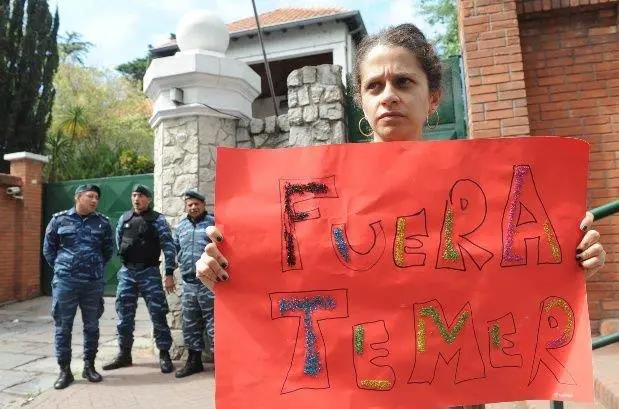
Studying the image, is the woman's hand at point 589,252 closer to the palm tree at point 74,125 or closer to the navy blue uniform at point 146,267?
the navy blue uniform at point 146,267

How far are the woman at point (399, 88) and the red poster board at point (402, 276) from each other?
2.9 inches

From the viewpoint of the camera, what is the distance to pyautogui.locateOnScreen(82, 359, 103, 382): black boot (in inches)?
173

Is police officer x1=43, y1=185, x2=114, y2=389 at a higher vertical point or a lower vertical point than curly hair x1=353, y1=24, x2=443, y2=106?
lower

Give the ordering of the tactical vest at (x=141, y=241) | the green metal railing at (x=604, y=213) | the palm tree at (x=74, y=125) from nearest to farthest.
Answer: the green metal railing at (x=604, y=213) → the tactical vest at (x=141, y=241) → the palm tree at (x=74, y=125)

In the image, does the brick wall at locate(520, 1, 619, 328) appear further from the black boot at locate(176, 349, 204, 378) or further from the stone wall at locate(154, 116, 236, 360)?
the black boot at locate(176, 349, 204, 378)

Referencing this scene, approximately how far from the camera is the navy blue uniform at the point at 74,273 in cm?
434

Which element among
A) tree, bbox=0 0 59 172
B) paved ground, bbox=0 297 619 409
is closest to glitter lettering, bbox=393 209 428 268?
paved ground, bbox=0 297 619 409

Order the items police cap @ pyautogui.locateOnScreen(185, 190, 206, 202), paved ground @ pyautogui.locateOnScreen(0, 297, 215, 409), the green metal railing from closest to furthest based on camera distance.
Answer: the green metal railing < paved ground @ pyautogui.locateOnScreen(0, 297, 215, 409) < police cap @ pyautogui.locateOnScreen(185, 190, 206, 202)

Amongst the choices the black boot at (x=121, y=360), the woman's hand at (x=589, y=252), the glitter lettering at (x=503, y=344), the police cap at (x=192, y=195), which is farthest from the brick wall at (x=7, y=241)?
the woman's hand at (x=589, y=252)

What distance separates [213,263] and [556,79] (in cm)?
430

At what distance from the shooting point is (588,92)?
14.2ft

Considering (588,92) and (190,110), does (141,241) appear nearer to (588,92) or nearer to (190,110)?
(190,110)

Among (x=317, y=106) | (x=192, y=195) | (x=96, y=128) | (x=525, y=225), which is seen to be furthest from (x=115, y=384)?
(x=96, y=128)

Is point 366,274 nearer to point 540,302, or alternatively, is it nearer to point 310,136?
point 540,302
